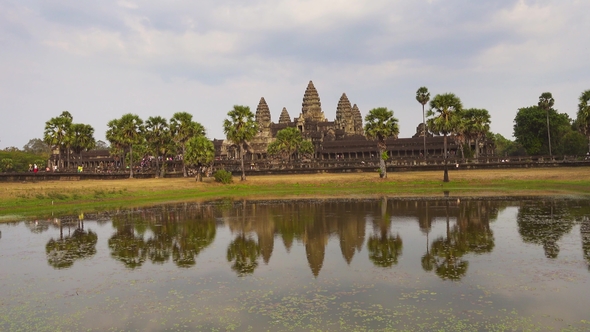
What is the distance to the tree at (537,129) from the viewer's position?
92.9 meters

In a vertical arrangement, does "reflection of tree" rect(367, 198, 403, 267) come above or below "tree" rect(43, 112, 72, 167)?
below

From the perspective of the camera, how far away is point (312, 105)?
153 meters

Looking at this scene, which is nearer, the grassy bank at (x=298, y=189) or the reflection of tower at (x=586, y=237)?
the reflection of tower at (x=586, y=237)

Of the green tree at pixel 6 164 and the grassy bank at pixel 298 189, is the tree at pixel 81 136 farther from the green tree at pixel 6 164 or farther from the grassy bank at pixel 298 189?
the grassy bank at pixel 298 189

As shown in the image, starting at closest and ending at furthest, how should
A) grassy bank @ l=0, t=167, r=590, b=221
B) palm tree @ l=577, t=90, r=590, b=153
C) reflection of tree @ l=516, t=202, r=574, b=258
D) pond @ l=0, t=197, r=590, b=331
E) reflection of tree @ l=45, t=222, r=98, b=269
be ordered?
pond @ l=0, t=197, r=590, b=331, reflection of tree @ l=45, t=222, r=98, b=269, reflection of tree @ l=516, t=202, r=574, b=258, grassy bank @ l=0, t=167, r=590, b=221, palm tree @ l=577, t=90, r=590, b=153

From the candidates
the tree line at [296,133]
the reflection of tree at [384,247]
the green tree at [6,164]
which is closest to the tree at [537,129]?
the tree line at [296,133]

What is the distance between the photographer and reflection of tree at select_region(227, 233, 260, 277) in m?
16.4

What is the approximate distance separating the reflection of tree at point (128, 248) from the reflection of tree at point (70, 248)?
2.87 feet

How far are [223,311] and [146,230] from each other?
48.5 feet

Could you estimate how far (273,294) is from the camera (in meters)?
13.1

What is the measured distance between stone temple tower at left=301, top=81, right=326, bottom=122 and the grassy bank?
87.7 metres

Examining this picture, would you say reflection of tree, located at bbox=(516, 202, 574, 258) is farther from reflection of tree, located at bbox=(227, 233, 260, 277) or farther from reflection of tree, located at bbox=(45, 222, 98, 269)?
reflection of tree, located at bbox=(45, 222, 98, 269)

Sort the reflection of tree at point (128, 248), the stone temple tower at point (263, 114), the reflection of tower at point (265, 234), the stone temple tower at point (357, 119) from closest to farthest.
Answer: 1. the reflection of tree at point (128, 248)
2. the reflection of tower at point (265, 234)
3. the stone temple tower at point (263, 114)
4. the stone temple tower at point (357, 119)

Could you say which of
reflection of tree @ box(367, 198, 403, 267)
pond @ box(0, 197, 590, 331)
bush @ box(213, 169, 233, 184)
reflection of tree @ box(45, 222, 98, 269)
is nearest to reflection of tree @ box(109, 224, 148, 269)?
pond @ box(0, 197, 590, 331)
